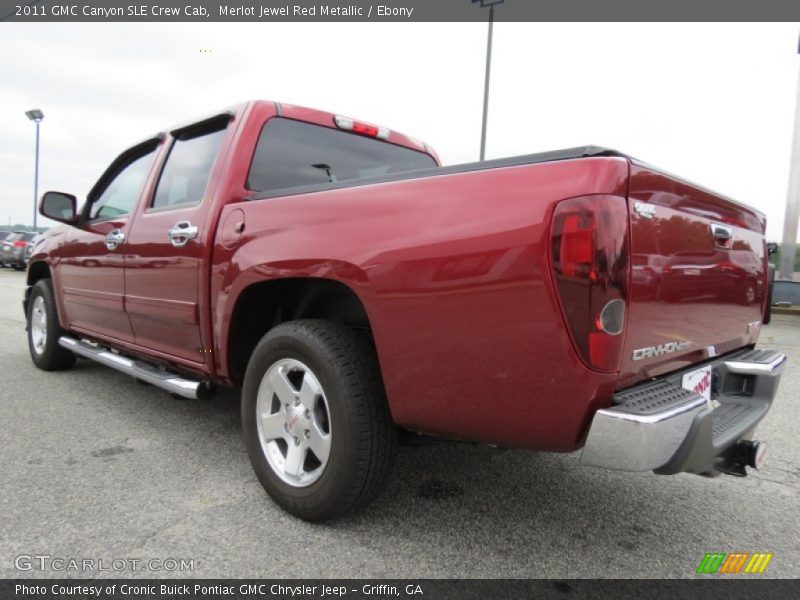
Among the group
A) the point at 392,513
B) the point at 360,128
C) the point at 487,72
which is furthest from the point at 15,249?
the point at 392,513

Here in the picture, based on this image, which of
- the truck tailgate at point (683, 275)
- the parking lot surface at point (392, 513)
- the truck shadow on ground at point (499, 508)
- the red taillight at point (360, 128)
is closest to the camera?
the truck tailgate at point (683, 275)

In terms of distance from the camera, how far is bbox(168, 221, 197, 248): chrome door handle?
9.43ft

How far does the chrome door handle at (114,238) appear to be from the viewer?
3.53 metres

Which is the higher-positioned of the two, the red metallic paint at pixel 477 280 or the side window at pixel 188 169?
the side window at pixel 188 169

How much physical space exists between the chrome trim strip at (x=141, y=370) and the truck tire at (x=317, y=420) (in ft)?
1.79

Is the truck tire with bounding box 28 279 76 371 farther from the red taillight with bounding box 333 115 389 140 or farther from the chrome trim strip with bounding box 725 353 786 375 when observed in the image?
the chrome trim strip with bounding box 725 353 786 375

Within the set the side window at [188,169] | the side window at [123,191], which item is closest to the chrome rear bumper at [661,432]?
the side window at [188,169]

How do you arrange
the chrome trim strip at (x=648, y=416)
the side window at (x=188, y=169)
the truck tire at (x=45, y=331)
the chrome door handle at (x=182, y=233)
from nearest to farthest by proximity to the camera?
1. the chrome trim strip at (x=648, y=416)
2. the chrome door handle at (x=182, y=233)
3. the side window at (x=188, y=169)
4. the truck tire at (x=45, y=331)

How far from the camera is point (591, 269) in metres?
1.60

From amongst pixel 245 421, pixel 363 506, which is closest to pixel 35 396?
pixel 245 421

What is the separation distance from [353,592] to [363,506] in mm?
386

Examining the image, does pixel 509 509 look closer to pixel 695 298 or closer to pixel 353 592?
pixel 353 592

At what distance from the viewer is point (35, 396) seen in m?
4.11

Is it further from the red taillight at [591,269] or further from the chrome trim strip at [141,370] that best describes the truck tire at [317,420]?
the red taillight at [591,269]
